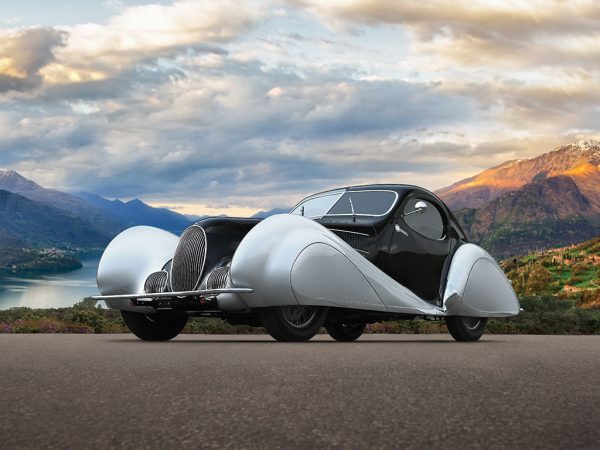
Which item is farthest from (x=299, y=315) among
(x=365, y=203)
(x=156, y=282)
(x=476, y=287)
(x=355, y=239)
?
(x=476, y=287)

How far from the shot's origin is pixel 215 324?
16078mm

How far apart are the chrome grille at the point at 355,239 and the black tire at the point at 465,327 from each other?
2213mm

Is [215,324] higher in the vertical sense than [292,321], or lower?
lower

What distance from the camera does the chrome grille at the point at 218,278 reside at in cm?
950

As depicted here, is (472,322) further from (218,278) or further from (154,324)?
(154,324)

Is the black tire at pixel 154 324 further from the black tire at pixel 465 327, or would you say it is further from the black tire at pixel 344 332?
the black tire at pixel 465 327

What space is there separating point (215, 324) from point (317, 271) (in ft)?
24.0

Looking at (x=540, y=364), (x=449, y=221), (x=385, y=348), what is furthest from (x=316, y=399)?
(x=449, y=221)

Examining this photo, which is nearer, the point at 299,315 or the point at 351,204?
the point at 299,315

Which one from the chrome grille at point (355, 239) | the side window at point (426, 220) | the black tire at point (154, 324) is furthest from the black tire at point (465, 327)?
the black tire at point (154, 324)

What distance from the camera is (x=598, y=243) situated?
73.5 metres

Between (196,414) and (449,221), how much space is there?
8972mm

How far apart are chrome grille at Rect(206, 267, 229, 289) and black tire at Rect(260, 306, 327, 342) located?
2.11 ft

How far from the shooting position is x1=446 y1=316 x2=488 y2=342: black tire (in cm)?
1209
